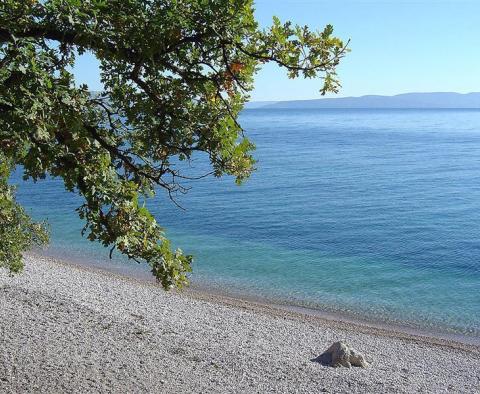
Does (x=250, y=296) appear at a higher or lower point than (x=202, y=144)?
lower

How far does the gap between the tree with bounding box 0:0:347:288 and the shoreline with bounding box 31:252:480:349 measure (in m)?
17.6

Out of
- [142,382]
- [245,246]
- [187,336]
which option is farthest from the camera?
[245,246]

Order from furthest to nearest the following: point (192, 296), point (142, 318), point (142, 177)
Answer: point (192, 296) < point (142, 318) < point (142, 177)

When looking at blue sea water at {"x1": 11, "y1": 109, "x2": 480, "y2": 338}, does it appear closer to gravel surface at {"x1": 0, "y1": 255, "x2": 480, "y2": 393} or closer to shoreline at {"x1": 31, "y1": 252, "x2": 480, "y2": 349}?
shoreline at {"x1": 31, "y1": 252, "x2": 480, "y2": 349}

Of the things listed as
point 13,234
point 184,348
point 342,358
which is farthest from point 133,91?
point 342,358

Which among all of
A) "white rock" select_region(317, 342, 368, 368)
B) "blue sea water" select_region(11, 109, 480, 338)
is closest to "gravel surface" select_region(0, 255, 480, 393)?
"white rock" select_region(317, 342, 368, 368)

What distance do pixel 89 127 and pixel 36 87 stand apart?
5.59 feet

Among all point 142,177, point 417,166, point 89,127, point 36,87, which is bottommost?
point 417,166

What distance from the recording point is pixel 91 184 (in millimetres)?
7414

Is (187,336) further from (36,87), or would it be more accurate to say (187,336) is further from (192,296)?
(36,87)

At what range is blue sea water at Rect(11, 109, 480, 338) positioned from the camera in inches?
1136

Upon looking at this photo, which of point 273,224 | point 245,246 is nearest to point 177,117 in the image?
point 245,246

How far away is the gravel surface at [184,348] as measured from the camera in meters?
13.9

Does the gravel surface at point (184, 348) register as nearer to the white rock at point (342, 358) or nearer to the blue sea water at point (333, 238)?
the white rock at point (342, 358)
